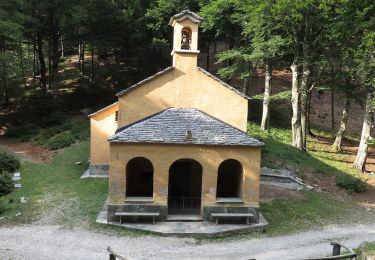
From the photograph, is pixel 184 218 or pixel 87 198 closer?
pixel 184 218

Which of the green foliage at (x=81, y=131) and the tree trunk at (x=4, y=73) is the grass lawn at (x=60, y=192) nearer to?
the green foliage at (x=81, y=131)

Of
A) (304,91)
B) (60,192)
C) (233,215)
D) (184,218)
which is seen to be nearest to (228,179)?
(233,215)

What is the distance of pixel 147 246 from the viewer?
14.1m

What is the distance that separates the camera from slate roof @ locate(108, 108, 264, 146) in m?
16.2

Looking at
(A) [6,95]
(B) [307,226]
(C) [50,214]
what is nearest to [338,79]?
(B) [307,226]

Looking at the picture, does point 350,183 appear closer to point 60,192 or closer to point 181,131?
point 181,131

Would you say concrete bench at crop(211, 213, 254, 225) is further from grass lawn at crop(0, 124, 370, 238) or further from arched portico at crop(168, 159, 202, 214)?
arched portico at crop(168, 159, 202, 214)

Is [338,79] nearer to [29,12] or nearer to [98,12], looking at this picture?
[98,12]

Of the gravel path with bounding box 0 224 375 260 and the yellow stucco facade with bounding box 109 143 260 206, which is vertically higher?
the yellow stucco facade with bounding box 109 143 260 206

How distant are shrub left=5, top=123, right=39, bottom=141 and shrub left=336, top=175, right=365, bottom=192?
23724mm

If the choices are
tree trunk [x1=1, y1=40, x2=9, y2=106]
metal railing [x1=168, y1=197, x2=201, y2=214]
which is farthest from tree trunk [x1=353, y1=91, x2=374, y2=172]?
tree trunk [x1=1, y1=40, x2=9, y2=106]

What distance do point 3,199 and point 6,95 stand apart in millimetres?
24596

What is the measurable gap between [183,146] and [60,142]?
16330 mm

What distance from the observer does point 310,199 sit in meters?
20.9
